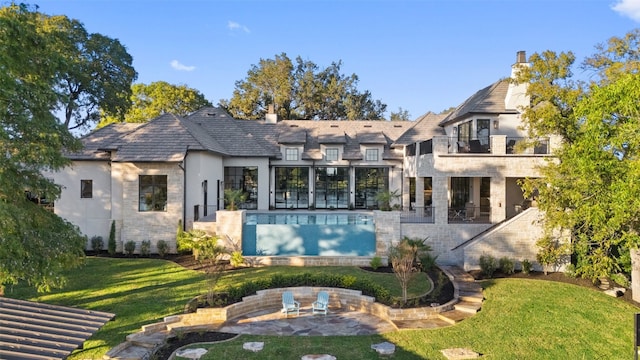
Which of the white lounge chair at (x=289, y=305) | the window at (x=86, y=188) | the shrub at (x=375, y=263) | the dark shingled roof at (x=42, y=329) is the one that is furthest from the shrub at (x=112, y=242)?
the shrub at (x=375, y=263)

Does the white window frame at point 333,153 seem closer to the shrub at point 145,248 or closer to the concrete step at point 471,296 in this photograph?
the shrub at point 145,248

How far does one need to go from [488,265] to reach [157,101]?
3496 cm

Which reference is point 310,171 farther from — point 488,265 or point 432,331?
point 432,331

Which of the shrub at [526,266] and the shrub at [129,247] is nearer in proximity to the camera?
the shrub at [526,266]

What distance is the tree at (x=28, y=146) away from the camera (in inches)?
336

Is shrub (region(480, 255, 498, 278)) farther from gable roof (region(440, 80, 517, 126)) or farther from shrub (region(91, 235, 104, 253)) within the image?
shrub (region(91, 235, 104, 253))

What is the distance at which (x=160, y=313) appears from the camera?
11.9m

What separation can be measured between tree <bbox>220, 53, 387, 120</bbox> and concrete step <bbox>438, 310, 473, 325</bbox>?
1356 inches

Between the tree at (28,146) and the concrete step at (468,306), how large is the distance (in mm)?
11387

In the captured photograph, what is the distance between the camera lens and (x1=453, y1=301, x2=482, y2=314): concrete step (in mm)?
12523

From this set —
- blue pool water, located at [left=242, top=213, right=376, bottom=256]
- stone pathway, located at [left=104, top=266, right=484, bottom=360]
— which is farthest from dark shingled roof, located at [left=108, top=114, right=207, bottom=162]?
stone pathway, located at [left=104, top=266, right=484, bottom=360]

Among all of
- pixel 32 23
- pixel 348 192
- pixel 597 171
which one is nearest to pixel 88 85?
pixel 348 192

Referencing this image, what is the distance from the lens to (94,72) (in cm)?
3325

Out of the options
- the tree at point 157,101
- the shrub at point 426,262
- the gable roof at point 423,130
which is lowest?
the shrub at point 426,262
